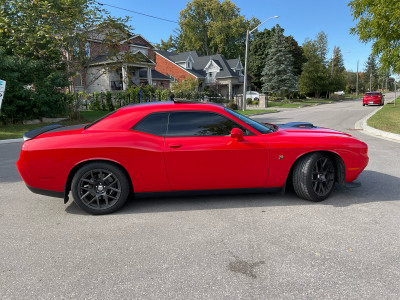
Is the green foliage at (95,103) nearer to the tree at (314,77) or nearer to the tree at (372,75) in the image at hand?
the tree at (314,77)

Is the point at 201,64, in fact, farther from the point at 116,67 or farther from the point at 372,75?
the point at 372,75

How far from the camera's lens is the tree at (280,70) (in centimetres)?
4531

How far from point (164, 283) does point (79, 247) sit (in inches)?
44.6

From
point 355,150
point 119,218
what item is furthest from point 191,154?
point 355,150

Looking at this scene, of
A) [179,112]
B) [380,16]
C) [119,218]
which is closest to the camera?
[119,218]

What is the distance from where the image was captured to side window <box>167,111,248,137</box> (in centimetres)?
376

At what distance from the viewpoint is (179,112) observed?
12.6 ft

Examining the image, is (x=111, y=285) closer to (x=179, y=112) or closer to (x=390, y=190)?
(x=179, y=112)

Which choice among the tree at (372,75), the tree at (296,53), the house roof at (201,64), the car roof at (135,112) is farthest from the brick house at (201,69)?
the tree at (372,75)

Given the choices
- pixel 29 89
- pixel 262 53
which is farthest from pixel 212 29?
pixel 29 89

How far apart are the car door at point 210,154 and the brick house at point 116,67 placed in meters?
14.7

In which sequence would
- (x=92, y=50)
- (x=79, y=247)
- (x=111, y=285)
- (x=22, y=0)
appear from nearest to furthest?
(x=111, y=285), (x=79, y=247), (x=22, y=0), (x=92, y=50)

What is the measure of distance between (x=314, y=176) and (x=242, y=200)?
107 cm

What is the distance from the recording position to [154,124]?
3.76 m
